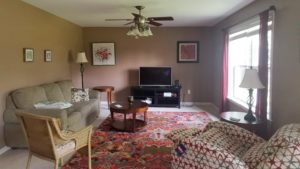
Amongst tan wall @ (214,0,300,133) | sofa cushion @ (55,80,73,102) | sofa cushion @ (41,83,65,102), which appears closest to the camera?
tan wall @ (214,0,300,133)

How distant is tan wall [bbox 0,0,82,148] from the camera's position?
3.66 metres

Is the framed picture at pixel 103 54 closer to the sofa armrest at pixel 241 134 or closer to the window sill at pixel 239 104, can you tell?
the window sill at pixel 239 104

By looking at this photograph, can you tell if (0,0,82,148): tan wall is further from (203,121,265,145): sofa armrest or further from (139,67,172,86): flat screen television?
(203,121,265,145): sofa armrest

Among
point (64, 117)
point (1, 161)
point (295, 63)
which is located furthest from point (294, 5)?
point (1, 161)

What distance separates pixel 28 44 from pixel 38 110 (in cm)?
141

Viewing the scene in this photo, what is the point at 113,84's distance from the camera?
23.9 feet

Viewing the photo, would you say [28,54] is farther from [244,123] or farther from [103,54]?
[244,123]

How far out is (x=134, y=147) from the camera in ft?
12.2

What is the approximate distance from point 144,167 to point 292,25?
2.51 metres

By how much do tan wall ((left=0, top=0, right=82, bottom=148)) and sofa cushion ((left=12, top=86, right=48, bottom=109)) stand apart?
0.50 ft

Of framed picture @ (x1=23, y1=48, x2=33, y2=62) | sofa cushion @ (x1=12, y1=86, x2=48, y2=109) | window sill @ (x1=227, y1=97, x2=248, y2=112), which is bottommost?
window sill @ (x1=227, y1=97, x2=248, y2=112)

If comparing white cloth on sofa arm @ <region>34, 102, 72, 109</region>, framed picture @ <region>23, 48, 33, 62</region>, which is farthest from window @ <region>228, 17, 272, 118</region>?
framed picture @ <region>23, 48, 33, 62</region>

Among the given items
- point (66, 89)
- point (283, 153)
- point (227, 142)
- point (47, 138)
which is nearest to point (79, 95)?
point (66, 89)

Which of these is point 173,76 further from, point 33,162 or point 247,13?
point 33,162
